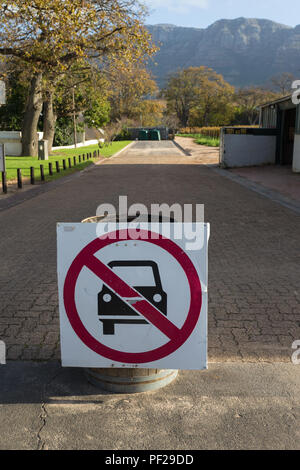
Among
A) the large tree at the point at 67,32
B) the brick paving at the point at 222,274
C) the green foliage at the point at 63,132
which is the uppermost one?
the large tree at the point at 67,32

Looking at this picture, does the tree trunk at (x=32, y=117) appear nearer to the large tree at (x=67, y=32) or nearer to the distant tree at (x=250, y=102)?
the large tree at (x=67, y=32)

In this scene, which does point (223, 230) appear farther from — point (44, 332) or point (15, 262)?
point (44, 332)

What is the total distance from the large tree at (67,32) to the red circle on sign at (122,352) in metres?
18.6

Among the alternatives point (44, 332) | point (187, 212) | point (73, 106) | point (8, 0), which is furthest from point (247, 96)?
point (44, 332)

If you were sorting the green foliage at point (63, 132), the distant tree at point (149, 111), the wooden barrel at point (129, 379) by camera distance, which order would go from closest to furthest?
the wooden barrel at point (129, 379)
the green foliage at point (63, 132)
the distant tree at point (149, 111)

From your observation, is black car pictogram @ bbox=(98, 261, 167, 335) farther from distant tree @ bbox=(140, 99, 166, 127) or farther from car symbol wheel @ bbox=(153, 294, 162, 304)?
distant tree @ bbox=(140, 99, 166, 127)

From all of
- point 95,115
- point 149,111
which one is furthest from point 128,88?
point 149,111

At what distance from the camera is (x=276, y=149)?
83.3 ft

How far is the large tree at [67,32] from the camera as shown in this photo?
19625 mm

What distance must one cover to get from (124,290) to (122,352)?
0.44 m

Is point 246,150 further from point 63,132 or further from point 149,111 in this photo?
point 149,111

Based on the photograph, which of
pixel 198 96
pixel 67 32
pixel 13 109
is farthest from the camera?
pixel 198 96

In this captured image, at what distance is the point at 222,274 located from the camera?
604cm

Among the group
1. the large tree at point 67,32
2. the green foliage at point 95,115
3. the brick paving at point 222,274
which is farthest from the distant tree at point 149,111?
the brick paving at point 222,274
